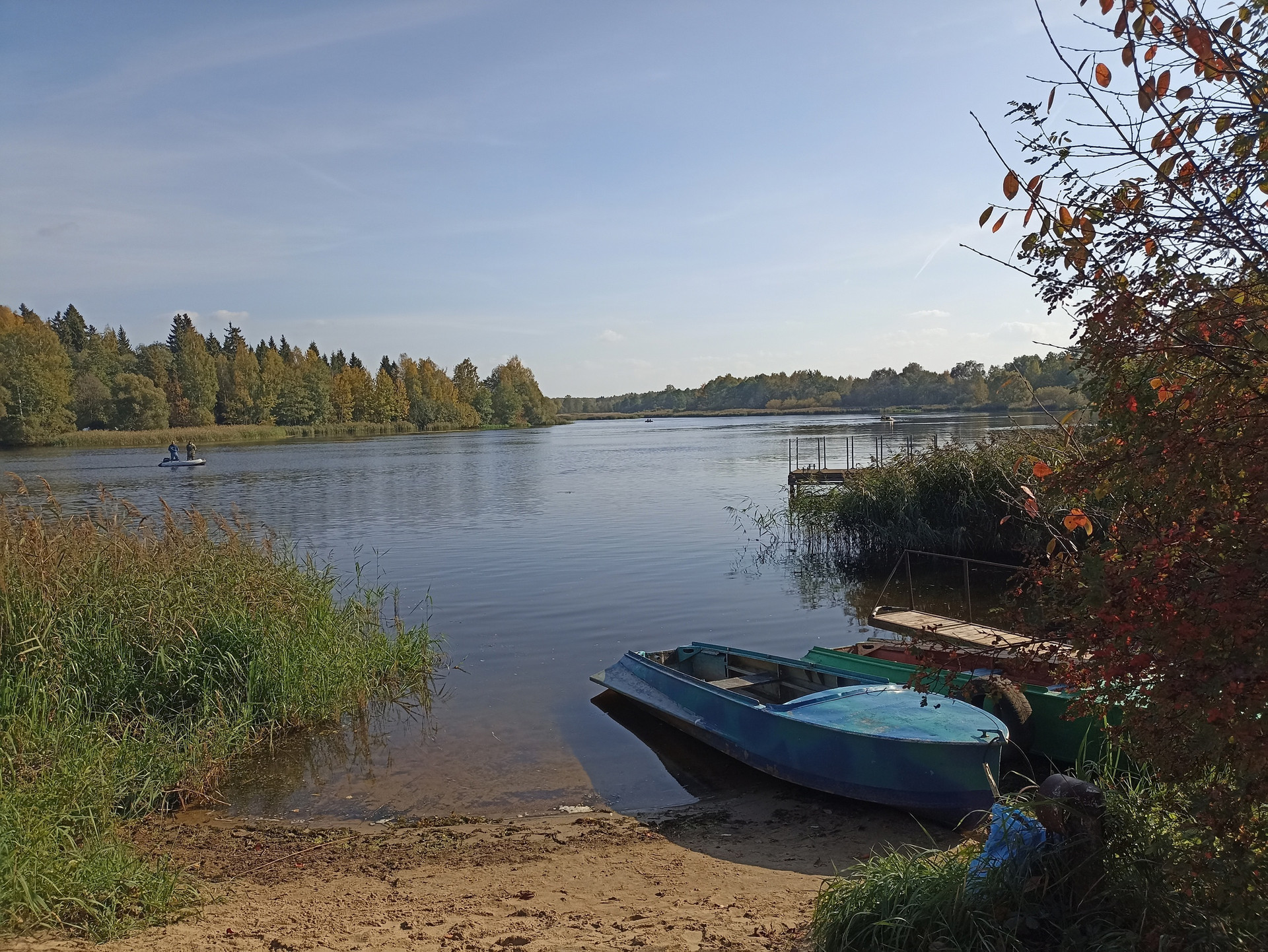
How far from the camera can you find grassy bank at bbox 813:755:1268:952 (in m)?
3.76

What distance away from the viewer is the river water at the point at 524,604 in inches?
369

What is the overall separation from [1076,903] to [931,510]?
1720cm

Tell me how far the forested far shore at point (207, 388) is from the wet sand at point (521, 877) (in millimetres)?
87735

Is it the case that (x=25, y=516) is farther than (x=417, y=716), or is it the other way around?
(x=417, y=716)

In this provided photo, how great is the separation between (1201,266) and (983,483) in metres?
17.9

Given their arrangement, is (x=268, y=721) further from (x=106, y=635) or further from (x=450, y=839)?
(x=450, y=839)

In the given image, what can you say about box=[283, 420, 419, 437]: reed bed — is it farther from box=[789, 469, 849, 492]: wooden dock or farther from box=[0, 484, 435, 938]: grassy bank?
box=[0, 484, 435, 938]: grassy bank

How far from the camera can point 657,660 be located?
1186 centimetres

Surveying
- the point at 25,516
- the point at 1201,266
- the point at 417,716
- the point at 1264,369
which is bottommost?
the point at 417,716

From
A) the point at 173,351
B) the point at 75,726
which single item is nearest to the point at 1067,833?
the point at 75,726

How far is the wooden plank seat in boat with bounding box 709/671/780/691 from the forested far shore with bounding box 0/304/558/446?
86805 millimetres

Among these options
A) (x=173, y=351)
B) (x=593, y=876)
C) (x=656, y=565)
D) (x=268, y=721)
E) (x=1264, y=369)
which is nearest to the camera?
(x=1264, y=369)

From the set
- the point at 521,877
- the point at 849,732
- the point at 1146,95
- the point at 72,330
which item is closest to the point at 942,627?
the point at 849,732

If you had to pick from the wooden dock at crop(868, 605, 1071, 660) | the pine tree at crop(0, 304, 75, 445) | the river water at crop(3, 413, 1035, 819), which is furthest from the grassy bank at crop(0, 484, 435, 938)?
the pine tree at crop(0, 304, 75, 445)
